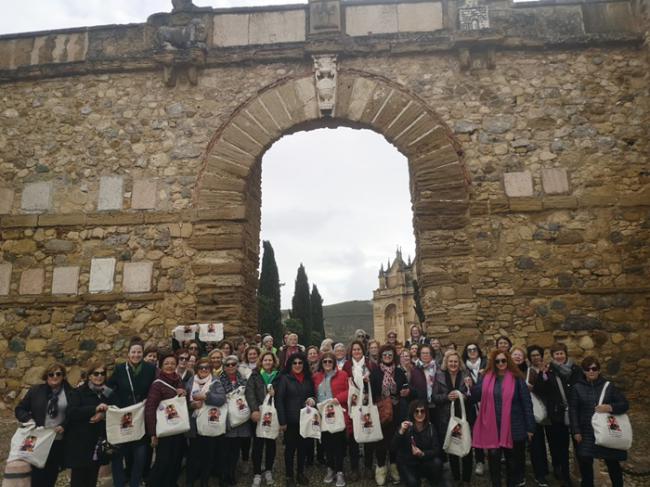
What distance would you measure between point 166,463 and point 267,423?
3.06ft

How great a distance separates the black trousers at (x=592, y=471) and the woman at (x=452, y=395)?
0.92 m

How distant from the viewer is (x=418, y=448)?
4.32 m

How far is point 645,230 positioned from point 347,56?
502cm

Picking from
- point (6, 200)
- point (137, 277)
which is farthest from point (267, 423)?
point (6, 200)

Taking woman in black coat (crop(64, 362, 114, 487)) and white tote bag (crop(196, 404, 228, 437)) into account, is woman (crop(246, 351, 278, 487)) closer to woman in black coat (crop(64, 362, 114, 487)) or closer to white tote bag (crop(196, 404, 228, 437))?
white tote bag (crop(196, 404, 228, 437))

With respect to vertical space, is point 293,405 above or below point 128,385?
below

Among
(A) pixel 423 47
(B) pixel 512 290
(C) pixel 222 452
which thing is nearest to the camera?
(C) pixel 222 452

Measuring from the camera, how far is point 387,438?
4.62m

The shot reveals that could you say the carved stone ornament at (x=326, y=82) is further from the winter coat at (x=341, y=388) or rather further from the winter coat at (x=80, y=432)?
the winter coat at (x=80, y=432)

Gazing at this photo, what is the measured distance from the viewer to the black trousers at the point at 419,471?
14.0ft

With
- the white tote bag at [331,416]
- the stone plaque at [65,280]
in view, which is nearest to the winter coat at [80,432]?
the white tote bag at [331,416]

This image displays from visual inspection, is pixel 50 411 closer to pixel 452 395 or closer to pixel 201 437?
pixel 201 437

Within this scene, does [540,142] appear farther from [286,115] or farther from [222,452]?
[222,452]

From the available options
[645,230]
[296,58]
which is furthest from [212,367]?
[645,230]
